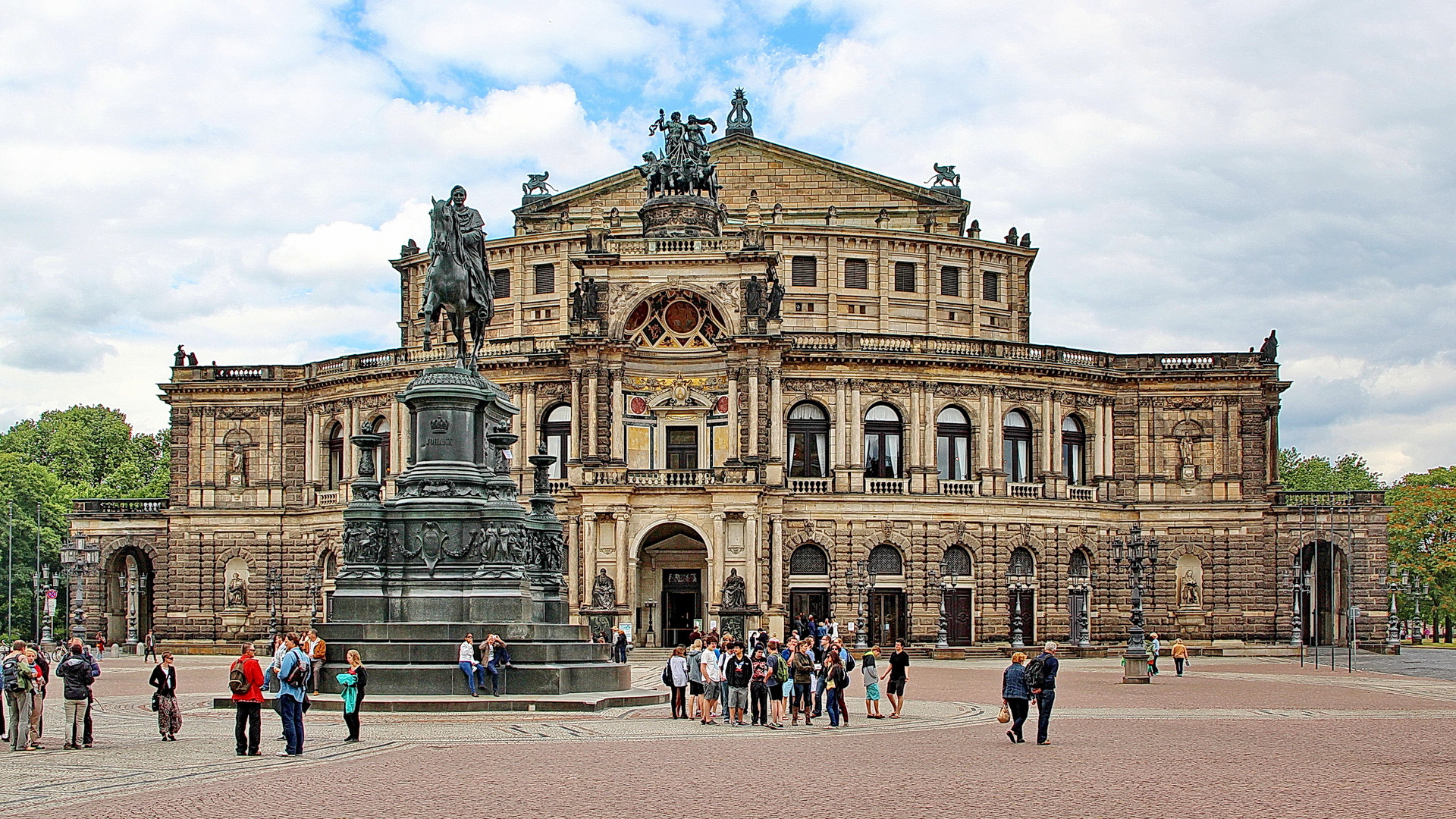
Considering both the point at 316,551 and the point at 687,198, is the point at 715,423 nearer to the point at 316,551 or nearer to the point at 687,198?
the point at 687,198

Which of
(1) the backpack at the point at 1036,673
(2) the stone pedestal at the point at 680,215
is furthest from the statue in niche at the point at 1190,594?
(1) the backpack at the point at 1036,673

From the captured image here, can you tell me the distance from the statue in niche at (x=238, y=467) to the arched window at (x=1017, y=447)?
1419 inches

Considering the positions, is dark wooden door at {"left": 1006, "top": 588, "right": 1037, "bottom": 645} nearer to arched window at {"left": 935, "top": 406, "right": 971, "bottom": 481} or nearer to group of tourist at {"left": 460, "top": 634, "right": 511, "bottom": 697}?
arched window at {"left": 935, "top": 406, "right": 971, "bottom": 481}

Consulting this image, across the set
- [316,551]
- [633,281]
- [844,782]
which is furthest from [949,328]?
[844,782]

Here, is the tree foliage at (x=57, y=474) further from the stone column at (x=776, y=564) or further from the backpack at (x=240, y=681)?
the backpack at (x=240, y=681)

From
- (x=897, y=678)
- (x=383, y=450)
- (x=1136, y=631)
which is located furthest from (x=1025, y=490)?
(x=897, y=678)

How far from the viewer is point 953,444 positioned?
243 ft

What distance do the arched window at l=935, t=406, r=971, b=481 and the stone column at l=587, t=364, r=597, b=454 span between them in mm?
15146

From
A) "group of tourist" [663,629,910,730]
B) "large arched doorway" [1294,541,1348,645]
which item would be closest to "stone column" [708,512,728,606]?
"large arched doorway" [1294,541,1348,645]

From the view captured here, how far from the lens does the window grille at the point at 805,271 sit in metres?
80.8

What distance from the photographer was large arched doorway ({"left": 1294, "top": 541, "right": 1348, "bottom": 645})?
255 ft

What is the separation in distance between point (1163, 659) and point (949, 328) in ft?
75.6

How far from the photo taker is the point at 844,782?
2156 centimetres

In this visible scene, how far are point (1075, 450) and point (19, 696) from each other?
5755 cm
